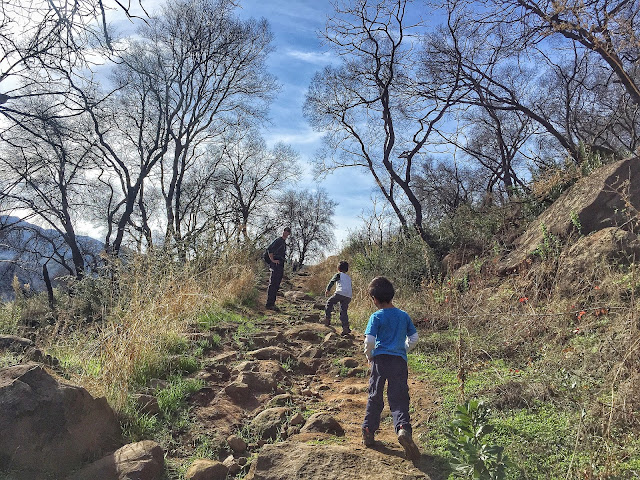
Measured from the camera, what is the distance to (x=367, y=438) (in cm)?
324

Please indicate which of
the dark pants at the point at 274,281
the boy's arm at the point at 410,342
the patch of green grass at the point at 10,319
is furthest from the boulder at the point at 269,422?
the dark pants at the point at 274,281

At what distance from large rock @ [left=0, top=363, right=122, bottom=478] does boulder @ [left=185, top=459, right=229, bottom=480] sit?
2.20ft

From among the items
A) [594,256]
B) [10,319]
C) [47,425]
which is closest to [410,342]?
[47,425]

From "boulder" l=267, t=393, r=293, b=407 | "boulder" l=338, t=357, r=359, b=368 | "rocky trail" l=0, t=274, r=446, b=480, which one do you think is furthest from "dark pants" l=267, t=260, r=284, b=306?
"boulder" l=267, t=393, r=293, b=407

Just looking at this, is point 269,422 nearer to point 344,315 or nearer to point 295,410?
point 295,410

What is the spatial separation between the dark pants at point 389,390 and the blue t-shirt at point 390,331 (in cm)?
6

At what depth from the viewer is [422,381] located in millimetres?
4672

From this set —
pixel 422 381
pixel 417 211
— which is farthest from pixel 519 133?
pixel 422 381

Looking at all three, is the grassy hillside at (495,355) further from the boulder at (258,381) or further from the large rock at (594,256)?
the boulder at (258,381)

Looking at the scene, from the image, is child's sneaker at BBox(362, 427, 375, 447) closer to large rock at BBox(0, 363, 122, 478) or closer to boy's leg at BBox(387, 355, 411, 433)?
boy's leg at BBox(387, 355, 411, 433)

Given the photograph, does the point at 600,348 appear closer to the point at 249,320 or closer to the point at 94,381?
the point at 94,381

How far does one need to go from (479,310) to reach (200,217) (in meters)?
20.0

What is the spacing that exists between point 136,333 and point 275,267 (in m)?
5.68

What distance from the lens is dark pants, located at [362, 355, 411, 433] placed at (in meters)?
3.26
